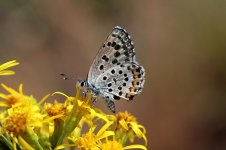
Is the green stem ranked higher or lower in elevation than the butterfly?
lower

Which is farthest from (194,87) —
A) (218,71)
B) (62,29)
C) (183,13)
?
(62,29)

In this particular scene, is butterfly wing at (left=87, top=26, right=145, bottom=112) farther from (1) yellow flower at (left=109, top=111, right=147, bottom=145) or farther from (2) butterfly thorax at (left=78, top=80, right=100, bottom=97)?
(1) yellow flower at (left=109, top=111, right=147, bottom=145)

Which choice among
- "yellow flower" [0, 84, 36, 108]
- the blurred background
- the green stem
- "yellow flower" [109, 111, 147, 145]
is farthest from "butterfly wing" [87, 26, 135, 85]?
the blurred background

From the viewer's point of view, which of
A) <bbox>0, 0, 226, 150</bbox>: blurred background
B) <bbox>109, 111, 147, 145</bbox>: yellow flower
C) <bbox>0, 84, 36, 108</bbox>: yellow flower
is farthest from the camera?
<bbox>0, 0, 226, 150</bbox>: blurred background

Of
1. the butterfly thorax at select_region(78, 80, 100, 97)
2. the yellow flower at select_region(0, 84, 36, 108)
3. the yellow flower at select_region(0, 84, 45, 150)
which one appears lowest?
the yellow flower at select_region(0, 84, 45, 150)

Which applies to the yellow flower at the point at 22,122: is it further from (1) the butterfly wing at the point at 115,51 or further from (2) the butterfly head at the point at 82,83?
(1) the butterfly wing at the point at 115,51

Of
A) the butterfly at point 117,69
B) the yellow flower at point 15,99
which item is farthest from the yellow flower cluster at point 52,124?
the butterfly at point 117,69

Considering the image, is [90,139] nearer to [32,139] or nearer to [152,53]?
[32,139]

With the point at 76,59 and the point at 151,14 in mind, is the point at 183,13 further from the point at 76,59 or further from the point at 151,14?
the point at 76,59

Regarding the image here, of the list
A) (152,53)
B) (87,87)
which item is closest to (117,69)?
(87,87)
